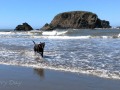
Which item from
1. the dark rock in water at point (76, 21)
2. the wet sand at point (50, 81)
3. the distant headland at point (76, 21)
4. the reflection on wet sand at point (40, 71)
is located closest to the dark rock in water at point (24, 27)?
the distant headland at point (76, 21)

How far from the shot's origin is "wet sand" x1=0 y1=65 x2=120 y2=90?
10.1 meters

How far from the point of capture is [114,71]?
1292 cm

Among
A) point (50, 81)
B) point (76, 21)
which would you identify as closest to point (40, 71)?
point (50, 81)

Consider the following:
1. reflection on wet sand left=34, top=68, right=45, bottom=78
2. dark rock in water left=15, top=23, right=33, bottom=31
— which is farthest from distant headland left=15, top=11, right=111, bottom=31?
reflection on wet sand left=34, top=68, right=45, bottom=78

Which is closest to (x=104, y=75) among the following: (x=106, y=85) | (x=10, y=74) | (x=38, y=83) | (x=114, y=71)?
(x=114, y=71)

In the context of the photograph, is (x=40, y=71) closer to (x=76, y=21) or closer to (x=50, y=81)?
(x=50, y=81)

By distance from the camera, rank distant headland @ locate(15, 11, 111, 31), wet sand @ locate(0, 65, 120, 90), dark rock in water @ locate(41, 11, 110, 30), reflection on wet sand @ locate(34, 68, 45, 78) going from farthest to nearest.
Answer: dark rock in water @ locate(41, 11, 110, 30) < distant headland @ locate(15, 11, 111, 31) < reflection on wet sand @ locate(34, 68, 45, 78) < wet sand @ locate(0, 65, 120, 90)

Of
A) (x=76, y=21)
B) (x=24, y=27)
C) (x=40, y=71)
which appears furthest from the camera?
(x=76, y=21)

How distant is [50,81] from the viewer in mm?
11125

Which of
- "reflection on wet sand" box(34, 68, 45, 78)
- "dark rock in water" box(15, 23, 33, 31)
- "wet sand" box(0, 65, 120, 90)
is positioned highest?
"wet sand" box(0, 65, 120, 90)

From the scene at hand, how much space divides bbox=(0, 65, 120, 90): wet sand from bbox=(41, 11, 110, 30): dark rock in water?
108m

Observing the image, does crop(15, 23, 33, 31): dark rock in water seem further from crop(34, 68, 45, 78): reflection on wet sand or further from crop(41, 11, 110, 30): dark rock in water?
crop(34, 68, 45, 78): reflection on wet sand

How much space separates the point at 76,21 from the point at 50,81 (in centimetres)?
11522

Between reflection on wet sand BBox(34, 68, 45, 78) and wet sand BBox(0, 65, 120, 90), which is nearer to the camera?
wet sand BBox(0, 65, 120, 90)
